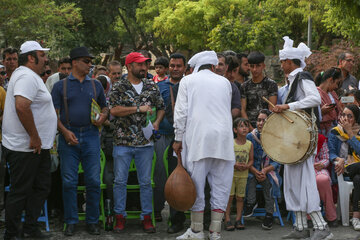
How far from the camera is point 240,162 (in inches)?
304

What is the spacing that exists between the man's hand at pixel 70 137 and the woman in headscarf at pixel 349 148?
3.47m

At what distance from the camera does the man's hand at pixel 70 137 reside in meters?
7.07

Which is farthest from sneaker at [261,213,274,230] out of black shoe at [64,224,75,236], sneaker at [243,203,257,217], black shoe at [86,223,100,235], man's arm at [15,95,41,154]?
man's arm at [15,95,41,154]

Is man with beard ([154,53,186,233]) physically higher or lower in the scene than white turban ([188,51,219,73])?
lower

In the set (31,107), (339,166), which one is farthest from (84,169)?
(339,166)

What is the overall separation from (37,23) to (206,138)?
18.0 meters

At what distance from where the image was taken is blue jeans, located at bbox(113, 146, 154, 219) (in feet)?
23.9

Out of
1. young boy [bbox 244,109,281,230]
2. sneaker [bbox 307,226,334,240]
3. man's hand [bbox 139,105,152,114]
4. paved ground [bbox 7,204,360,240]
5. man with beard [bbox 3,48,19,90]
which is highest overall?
man with beard [bbox 3,48,19,90]

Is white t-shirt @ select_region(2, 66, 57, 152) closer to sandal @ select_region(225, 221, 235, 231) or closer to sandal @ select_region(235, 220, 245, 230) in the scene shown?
sandal @ select_region(225, 221, 235, 231)

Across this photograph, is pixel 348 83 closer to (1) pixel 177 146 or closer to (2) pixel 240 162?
(2) pixel 240 162

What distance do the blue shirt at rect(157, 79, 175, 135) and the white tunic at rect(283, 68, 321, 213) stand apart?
1.71m

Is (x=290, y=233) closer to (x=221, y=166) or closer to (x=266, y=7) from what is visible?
(x=221, y=166)

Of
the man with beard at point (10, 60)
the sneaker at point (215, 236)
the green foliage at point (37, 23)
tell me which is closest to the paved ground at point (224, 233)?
the sneaker at point (215, 236)

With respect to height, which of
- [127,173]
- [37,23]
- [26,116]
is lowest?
[127,173]
